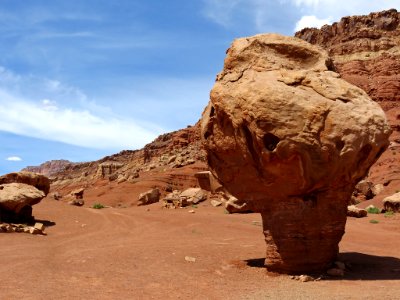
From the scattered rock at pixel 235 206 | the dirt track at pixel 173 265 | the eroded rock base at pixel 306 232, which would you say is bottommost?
the dirt track at pixel 173 265

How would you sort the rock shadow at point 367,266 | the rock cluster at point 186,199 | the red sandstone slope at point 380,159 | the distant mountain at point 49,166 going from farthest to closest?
the distant mountain at point 49,166
the red sandstone slope at point 380,159
the rock cluster at point 186,199
the rock shadow at point 367,266

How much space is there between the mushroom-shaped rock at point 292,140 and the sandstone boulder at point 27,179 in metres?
12.7

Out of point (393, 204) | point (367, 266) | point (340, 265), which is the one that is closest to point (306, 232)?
point (340, 265)

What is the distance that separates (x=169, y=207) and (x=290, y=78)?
18510 mm

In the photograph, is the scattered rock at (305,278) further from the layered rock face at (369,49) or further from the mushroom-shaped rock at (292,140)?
the layered rock face at (369,49)

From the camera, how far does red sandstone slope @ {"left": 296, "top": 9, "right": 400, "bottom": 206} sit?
5044 centimetres

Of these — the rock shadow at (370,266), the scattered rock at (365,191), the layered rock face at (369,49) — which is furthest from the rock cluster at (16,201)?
the layered rock face at (369,49)

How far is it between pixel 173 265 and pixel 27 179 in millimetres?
12550

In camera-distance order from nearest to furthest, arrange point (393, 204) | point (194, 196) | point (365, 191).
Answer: point (393, 204), point (194, 196), point (365, 191)

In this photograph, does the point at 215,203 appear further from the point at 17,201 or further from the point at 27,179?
the point at 17,201

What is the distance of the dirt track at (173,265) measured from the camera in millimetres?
7145

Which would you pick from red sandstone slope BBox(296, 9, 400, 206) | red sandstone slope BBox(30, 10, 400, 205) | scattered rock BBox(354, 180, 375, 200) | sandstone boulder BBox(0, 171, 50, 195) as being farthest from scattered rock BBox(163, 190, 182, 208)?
red sandstone slope BBox(296, 9, 400, 206)

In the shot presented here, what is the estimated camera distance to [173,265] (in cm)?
934

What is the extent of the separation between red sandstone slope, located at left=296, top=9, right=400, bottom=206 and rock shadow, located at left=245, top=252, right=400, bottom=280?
29.1m
